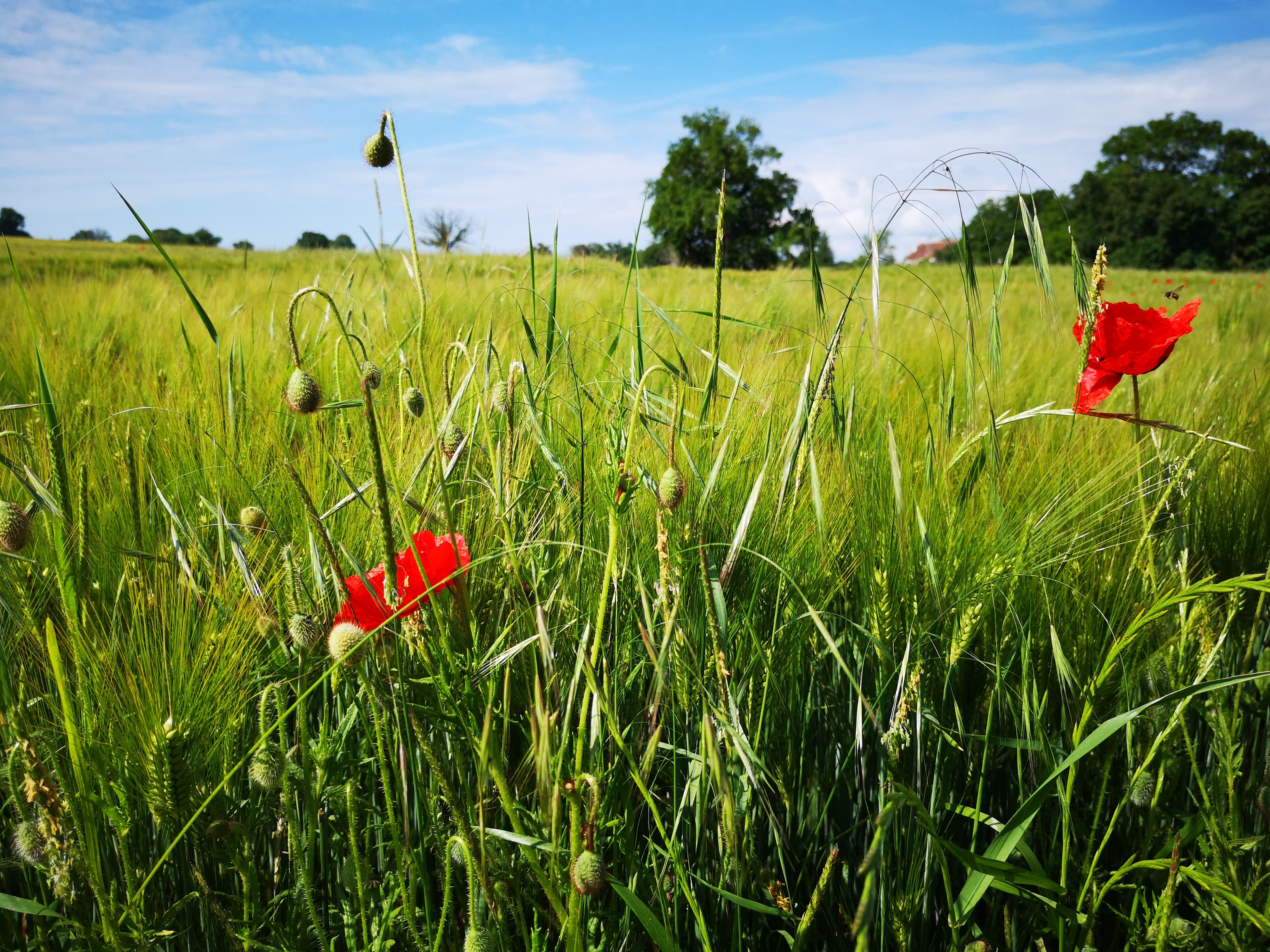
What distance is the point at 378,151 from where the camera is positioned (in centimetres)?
64

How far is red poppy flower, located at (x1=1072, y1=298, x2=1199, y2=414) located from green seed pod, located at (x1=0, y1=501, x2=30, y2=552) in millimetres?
959

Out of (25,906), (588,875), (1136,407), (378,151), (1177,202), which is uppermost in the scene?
(1177,202)

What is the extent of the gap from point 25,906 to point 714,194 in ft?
87.4

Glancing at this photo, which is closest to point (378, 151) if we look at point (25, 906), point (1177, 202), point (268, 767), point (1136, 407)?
point (268, 767)

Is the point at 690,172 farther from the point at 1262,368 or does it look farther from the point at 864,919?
the point at 864,919

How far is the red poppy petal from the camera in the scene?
2.50 feet

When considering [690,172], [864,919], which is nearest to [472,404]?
[864,919]

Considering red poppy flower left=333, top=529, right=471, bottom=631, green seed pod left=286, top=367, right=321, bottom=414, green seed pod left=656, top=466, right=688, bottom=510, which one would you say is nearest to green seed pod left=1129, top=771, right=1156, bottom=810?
green seed pod left=656, top=466, right=688, bottom=510

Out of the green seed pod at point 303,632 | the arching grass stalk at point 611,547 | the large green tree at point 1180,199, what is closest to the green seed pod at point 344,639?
the green seed pod at point 303,632

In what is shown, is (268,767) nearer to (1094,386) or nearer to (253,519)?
(253,519)

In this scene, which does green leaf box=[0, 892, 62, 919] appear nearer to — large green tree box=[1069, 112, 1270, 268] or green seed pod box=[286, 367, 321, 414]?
green seed pod box=[286, 367, 321, 414]

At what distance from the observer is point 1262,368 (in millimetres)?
2133

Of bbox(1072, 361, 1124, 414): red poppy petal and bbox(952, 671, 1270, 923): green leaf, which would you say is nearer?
bbox(952, 671, 1270, 923): green leaf

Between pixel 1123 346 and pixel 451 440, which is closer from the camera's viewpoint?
pixel 451 440
